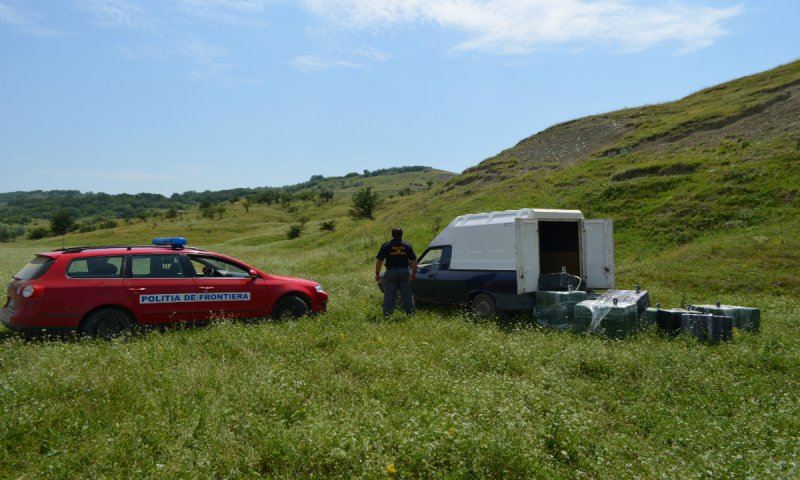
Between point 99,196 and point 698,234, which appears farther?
point 99,196

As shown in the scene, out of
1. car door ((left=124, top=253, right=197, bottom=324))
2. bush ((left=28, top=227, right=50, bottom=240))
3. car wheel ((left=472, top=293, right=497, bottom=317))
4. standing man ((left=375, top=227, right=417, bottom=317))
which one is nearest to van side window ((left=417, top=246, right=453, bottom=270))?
car wheel ((left=472, top=293, right=497, bottom=317))

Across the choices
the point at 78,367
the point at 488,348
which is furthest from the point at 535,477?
the point at 78,367

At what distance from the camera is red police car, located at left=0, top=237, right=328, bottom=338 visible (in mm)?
8102

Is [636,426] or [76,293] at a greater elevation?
[76,293]

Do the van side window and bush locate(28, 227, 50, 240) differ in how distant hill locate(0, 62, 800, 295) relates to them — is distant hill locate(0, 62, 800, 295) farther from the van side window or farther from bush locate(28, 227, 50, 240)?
bush locate(28, 227, 50, 240)

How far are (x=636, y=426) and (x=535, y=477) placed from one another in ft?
5.61

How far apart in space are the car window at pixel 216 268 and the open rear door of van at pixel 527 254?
5276 millimetres

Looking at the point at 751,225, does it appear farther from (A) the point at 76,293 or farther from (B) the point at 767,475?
(A) the point at 76,293

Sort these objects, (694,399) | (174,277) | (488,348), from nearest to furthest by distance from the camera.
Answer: (694,399), (488,348), (174,277)

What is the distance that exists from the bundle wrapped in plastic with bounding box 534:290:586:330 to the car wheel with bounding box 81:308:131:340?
23.9 ft

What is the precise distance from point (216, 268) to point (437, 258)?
500cm

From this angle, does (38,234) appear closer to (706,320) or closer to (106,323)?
(106,323)

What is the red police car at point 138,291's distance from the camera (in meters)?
8.10

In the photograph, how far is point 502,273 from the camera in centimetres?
1062
